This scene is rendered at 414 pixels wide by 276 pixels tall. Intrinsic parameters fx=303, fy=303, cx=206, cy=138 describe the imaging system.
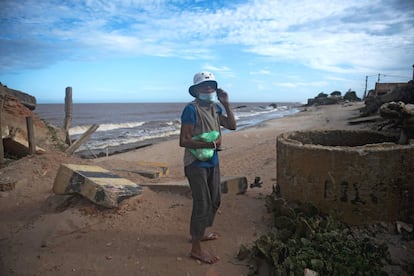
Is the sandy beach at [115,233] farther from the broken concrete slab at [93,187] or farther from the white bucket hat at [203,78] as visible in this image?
the white bucket hat at [203,78]

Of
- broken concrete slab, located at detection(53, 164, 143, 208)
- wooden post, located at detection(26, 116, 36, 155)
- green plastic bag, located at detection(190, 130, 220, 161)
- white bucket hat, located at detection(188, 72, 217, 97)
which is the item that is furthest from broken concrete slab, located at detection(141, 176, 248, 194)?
wooden post, located at detection(26, 116, 36, 155)

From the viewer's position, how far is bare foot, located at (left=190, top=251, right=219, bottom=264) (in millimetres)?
2896

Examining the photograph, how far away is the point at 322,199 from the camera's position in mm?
3443

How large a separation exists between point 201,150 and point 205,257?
3.40 feet

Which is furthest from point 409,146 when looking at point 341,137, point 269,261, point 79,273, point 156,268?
point 79,273

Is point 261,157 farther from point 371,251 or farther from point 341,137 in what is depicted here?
point 371,251

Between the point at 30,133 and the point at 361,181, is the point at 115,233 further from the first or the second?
the point at 30,133

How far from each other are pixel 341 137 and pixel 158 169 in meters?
3.70

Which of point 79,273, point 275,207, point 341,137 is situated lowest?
point 79,273

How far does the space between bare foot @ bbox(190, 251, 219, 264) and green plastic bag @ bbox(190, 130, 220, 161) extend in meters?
0.93

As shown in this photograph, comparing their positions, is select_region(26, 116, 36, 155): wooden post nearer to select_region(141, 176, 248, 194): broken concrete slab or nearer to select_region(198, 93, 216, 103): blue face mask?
select_region(141, 176, 248, 194): broken concrete slab

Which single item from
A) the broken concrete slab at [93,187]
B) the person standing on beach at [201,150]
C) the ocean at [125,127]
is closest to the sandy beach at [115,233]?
the broken concrete slab at [93,187]

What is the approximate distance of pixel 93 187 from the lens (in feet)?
12.2

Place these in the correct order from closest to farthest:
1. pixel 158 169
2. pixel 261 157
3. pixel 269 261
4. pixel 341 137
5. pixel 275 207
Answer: pixel 269 261 < pixel 275 207 < pixel 341 137 < pixel 158 169 < pixel 261 157
